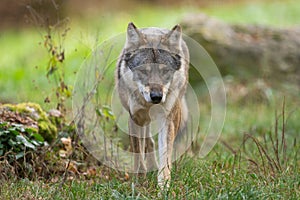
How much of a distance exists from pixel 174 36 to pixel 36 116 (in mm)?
1726

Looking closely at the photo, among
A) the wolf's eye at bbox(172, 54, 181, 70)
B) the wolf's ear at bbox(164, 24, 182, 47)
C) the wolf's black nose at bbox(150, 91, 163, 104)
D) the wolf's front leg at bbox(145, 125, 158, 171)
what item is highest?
the wolf's ear at bbox(164, 24, 182, 47)

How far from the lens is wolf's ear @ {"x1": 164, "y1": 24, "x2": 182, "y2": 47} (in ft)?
19.2

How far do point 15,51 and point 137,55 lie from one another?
A: 438 inches

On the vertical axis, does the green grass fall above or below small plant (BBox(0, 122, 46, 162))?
below

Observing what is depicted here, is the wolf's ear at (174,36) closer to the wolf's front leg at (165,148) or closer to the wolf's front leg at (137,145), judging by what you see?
the wolf's front leg at (165,148)

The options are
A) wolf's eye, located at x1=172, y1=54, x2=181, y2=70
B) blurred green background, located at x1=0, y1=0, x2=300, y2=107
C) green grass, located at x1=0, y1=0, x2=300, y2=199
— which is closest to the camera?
green grass, located at x1=0, y1=0, x2=300, y2=199

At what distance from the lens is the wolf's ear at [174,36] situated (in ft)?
19.2

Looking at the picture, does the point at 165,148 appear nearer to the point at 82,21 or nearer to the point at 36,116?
the point at 36,116

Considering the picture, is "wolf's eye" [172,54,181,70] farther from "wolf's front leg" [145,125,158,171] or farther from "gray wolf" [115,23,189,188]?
"wolf's front leg" [145,125,158,171]

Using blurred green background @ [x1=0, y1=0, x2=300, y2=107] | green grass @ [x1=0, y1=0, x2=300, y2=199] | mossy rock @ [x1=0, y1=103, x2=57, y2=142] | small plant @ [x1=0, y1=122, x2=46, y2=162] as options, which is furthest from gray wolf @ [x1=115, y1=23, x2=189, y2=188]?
blurred green background @ [x1=0, y1=0, x2=300, y2=107]

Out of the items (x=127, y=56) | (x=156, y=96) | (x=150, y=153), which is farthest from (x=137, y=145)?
(x=156, y=96)

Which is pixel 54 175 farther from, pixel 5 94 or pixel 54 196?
pixel 5 94

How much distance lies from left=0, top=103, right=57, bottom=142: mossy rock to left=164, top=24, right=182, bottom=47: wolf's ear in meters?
1.62

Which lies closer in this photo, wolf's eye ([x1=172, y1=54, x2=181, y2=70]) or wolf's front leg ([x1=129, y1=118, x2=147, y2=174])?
wolf's eye ([x1=172, y1=54, x2=181, y2=70])
